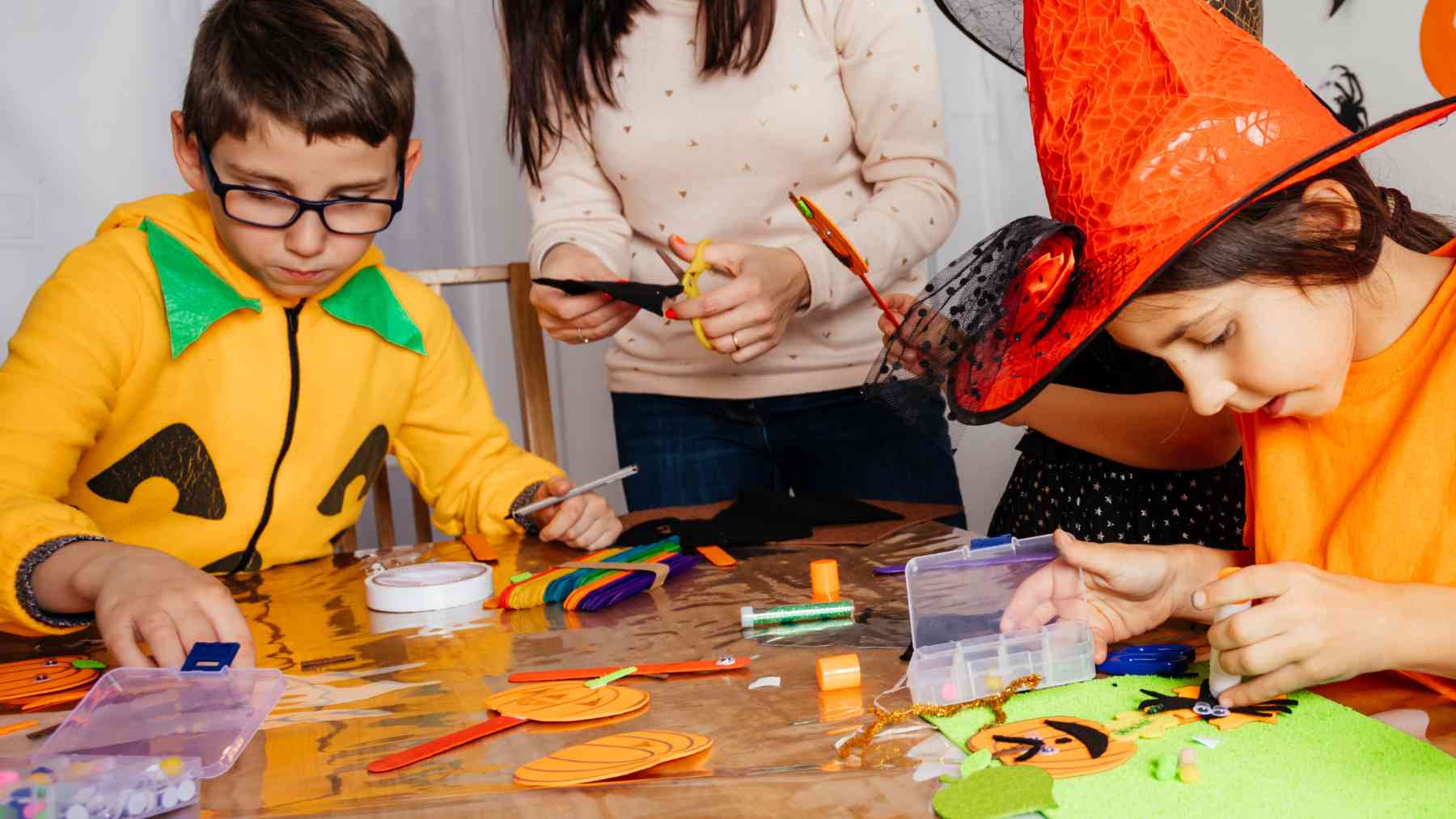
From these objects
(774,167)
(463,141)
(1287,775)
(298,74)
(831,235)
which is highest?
(463,141)

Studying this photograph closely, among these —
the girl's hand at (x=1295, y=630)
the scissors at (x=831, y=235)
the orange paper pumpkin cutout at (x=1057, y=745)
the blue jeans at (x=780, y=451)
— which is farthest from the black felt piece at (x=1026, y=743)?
the blue jeans at (x=780, y=451)

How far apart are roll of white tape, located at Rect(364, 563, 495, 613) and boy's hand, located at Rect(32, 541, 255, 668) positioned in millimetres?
207

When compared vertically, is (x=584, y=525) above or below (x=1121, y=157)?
below

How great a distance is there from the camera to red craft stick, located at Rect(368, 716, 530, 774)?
70 centimetres

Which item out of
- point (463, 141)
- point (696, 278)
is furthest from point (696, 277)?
point (463, 141)

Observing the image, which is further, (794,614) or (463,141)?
(463,141)

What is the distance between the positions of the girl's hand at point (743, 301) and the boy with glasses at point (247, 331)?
240 millimetres

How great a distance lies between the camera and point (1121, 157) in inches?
29.0

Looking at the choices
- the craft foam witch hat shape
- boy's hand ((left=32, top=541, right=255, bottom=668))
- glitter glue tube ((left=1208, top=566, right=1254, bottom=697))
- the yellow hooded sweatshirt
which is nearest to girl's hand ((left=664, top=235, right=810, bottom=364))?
the yellow hooded sweatshirt

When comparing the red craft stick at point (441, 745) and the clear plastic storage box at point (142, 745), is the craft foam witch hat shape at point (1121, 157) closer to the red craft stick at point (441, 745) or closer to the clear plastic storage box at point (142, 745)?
the red craft stick at point (441, 745)

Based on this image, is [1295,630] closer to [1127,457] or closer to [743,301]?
[1127,457]

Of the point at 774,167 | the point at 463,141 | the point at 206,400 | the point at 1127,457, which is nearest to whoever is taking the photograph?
the point at 1127,457

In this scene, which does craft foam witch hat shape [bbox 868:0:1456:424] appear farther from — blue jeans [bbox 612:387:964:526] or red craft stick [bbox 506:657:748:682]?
blue jeans [bbox 612:387:964:526]

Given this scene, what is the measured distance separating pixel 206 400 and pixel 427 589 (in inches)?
16.2
